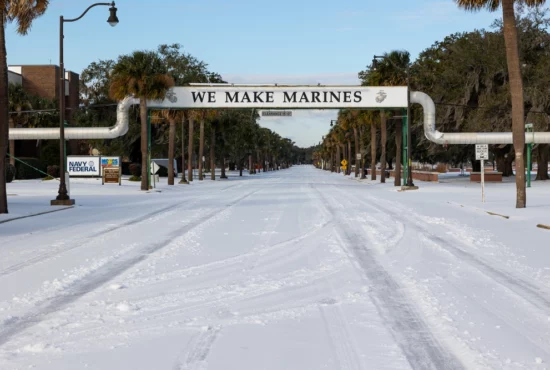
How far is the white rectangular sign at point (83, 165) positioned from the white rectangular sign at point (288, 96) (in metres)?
16.8

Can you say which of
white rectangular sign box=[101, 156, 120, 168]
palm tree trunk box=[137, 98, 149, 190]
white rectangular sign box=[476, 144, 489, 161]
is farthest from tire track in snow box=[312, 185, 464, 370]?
white rectangular sign box=[101, 156, 120, 168]

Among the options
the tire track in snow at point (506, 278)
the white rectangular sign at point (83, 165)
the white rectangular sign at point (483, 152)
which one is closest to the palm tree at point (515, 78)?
the white rectangular sign at point (483, 152)

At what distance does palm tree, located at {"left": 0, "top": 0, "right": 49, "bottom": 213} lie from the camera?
2061 centimetres

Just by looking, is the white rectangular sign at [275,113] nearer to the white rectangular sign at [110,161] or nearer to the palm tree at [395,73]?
the palm tree at [395,73]

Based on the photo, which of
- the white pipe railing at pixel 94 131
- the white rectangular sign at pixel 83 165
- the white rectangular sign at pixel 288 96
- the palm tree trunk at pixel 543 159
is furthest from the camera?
the white rectangular sign at pixel 83 165

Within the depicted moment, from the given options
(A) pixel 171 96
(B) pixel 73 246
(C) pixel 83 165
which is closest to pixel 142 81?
(A) pixel 171 96

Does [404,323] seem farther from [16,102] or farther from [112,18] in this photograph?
[16,102]

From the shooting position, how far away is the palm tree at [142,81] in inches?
1513

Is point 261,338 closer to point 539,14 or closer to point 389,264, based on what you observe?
point 389,264

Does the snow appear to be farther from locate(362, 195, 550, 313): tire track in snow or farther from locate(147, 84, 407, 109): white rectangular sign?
locate(147, 84, 407, 109): white rectangular sign

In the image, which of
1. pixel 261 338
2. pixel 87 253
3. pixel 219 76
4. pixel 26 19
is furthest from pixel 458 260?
pixel 219 76

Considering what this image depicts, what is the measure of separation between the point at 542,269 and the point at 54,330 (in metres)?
6.98

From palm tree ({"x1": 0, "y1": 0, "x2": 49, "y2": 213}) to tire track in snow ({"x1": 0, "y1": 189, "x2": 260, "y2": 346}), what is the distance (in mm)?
A: 9752

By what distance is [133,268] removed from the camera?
9.81m
